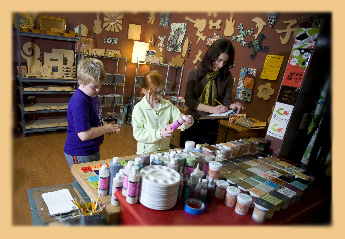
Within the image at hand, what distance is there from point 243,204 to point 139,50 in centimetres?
493

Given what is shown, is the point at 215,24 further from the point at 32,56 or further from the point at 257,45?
the point at 32,56

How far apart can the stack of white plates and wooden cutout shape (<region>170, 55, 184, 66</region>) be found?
4.27 metres

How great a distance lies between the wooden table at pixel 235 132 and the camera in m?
3.50

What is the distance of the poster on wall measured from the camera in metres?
1.98

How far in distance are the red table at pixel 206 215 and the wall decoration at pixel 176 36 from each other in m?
4.40

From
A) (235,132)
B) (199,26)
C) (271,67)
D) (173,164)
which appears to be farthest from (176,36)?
(173,164)

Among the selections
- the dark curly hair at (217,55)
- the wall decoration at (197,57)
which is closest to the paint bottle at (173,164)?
the dark curly hair at (217,55)

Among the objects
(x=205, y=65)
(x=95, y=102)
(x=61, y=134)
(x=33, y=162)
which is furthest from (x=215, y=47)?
(x=61, y=134)

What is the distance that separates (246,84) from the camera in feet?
12.8

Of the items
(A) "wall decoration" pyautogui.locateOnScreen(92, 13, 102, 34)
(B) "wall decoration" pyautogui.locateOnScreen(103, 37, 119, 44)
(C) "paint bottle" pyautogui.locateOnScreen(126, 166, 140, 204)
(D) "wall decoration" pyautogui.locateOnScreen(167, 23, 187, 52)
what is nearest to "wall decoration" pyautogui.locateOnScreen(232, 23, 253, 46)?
(D) "wall decoration" pyautogui.locateOnScreen(167, 23, 187, 52)

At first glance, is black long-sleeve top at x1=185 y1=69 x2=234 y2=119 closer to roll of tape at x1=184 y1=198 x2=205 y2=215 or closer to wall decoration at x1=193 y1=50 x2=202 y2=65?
roll of tape at x1=184 y1=198 x2=205 y2=215

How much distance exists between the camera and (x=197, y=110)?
7.38 feet

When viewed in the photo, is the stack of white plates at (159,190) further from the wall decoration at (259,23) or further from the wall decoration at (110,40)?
the wall decoration at (110,40)

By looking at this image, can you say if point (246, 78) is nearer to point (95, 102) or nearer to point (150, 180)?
point (95, 102)
